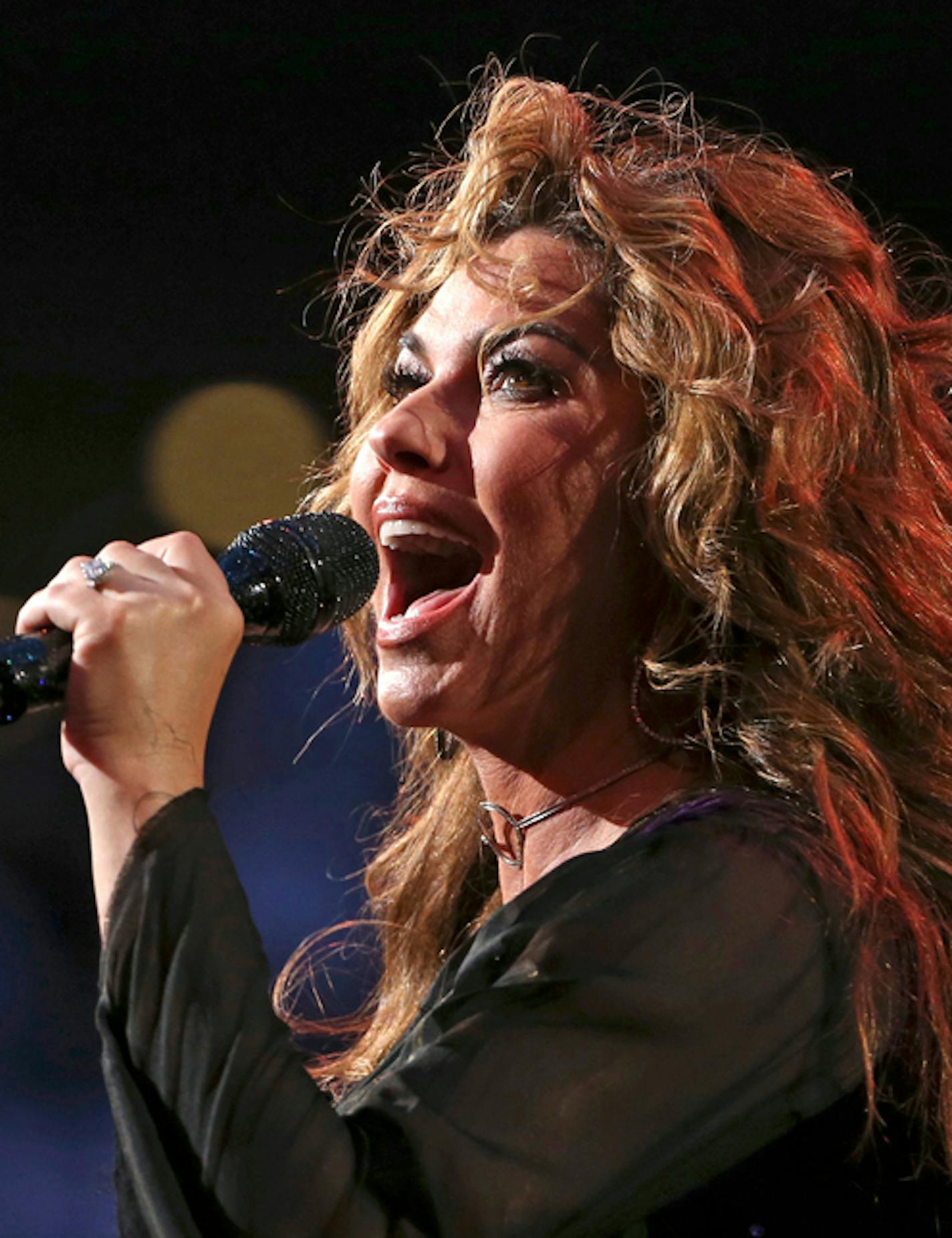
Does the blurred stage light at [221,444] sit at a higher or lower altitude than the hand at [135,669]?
lower

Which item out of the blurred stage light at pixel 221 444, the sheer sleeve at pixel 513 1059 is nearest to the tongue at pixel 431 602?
the sheer sleeve at pixel 513 1059

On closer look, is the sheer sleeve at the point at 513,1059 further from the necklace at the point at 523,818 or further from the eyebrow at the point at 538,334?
the eyebrow at the point at 538,334

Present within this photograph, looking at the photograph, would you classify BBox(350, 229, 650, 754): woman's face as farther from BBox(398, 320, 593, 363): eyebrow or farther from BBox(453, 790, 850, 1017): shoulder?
BBox(453, 790, 850, 1017): shoulder

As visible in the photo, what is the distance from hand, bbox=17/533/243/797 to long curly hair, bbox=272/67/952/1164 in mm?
479

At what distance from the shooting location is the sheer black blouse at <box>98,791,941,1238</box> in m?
0.90

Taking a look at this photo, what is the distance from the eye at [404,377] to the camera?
150 centimetres

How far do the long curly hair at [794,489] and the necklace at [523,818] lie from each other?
0.09 metres

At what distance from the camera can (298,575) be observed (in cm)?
114

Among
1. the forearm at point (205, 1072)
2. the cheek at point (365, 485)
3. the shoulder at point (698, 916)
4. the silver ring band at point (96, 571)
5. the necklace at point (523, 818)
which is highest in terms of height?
the silver ring band at point (96, 571)

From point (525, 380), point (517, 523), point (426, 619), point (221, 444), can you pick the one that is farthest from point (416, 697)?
point (221, 444)

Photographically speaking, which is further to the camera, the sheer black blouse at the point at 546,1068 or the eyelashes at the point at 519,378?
the eyelashes at the point at 519,378

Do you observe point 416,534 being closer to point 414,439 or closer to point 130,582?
point 414,439

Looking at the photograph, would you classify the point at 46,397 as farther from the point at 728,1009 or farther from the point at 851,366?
the point at 728,1009

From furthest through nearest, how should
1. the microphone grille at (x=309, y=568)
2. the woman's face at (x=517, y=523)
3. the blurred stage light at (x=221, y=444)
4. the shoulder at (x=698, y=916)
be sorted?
the blurred stage light at (x=221, y=444) → the woman's face at (x=517, y=523) → the microphone grille at (x=309, y=568) → the shoulder at (x=698, y=916)
